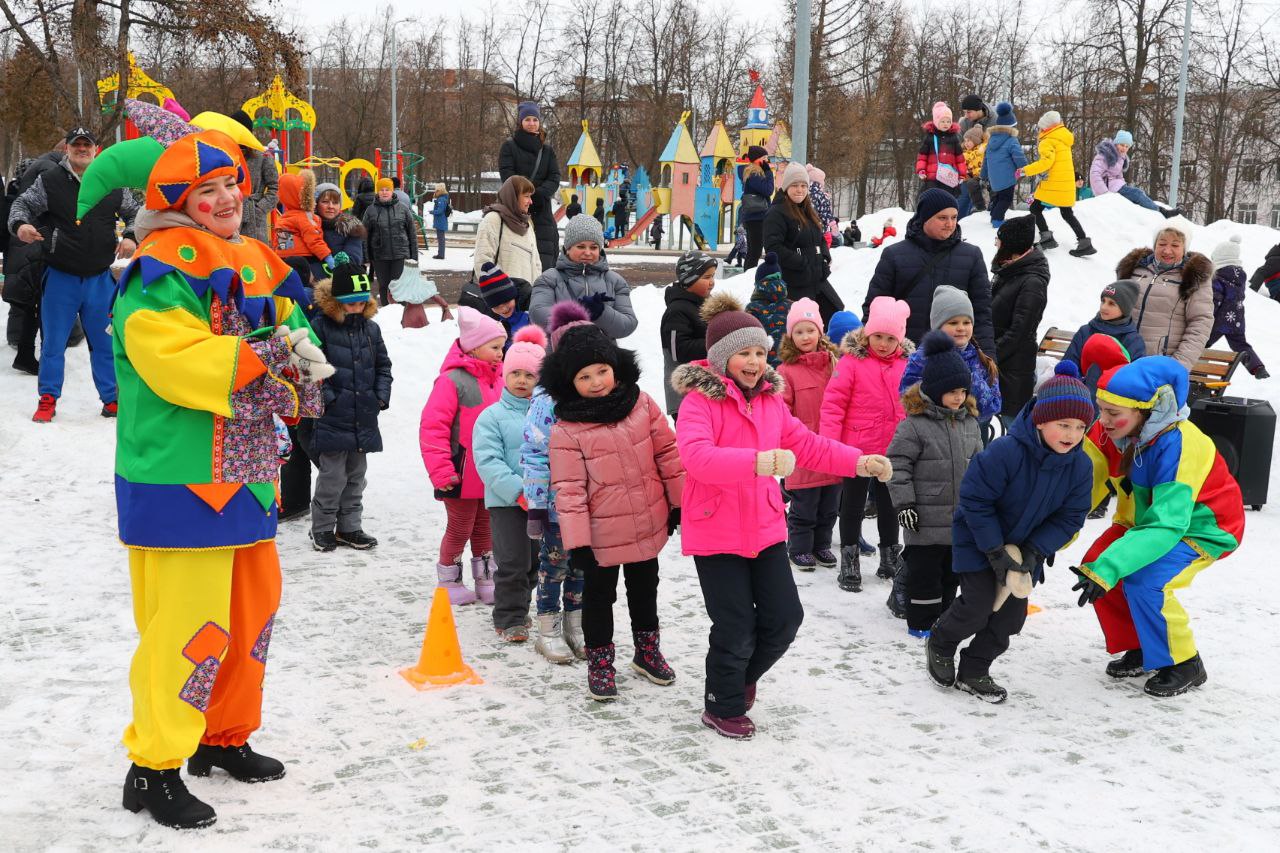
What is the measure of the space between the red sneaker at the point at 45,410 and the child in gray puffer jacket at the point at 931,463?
6887 mm

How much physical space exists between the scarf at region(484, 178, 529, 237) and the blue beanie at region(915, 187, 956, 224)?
3.03 m

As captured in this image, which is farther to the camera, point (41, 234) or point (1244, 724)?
point (41, 234)

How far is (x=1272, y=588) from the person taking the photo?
6465 mm

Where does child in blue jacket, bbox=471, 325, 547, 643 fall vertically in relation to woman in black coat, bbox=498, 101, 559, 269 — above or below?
below

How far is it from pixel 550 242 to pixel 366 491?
11.4 ft

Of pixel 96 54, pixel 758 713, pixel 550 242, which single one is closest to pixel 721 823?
pixel 758 713

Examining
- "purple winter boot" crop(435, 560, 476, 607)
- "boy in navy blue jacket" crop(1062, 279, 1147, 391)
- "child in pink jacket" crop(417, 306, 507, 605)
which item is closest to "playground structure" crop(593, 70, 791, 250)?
"boy in navy blue jacket" crop(1062, 279, 1147, 391)

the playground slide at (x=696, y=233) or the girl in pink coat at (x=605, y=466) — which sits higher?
the playground slide at (x=696, y=233)

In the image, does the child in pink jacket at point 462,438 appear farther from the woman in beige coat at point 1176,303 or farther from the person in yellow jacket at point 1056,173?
the person in yellow jacket at point 1056,173

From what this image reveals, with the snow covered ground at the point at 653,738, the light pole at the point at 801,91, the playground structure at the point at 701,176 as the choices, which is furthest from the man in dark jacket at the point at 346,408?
the playground structure at the point at 701,176

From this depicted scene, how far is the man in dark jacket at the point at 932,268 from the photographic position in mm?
7273

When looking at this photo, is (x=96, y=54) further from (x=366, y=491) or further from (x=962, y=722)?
(x=962, y=722)

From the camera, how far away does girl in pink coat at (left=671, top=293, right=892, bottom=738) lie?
441 cm

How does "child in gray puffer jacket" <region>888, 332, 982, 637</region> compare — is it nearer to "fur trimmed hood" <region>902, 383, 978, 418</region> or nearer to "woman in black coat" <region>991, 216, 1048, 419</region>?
"fur trimmed hood" <region>902, 383, 978, 418</region>
